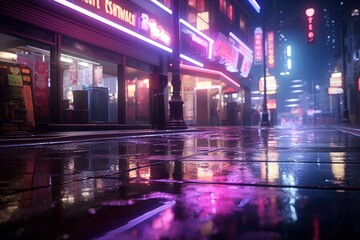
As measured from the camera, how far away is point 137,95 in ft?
66.7

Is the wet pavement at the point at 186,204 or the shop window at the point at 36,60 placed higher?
the shop window at the point at 36,60

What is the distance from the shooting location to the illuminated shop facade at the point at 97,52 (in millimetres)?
12023

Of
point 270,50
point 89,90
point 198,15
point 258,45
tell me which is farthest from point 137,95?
point 270,50

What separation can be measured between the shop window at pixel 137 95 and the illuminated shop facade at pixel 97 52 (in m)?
0.06

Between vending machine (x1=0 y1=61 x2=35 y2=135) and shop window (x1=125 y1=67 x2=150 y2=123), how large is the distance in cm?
1026

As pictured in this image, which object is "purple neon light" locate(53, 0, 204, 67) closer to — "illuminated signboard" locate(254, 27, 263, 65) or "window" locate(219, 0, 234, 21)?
"window" locate(219, 0, 234, 21)

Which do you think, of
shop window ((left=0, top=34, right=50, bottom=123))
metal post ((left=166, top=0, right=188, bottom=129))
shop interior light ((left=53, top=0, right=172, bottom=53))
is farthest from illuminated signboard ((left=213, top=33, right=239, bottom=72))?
shop window ((left=0, top=34, right=50, bottom=123))

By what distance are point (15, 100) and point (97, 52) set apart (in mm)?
7045

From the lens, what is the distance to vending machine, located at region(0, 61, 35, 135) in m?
8.23

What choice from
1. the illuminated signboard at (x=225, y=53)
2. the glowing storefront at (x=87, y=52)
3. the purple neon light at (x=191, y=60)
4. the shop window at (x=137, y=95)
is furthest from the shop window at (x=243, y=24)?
the shop window at (x=137, y=95)

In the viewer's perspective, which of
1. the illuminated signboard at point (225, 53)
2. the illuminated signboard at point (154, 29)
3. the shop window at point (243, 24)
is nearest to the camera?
the illuminated signboard at point (154, 29)

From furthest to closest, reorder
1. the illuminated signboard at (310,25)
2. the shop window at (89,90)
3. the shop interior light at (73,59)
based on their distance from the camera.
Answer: the illuminated signboard at (310,25), the shop window at (89,90), the shop interior light at (73,59)

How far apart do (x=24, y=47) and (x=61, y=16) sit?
1.71 m

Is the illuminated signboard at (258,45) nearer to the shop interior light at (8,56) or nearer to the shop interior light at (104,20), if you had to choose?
the shop interior light at (104,20)
